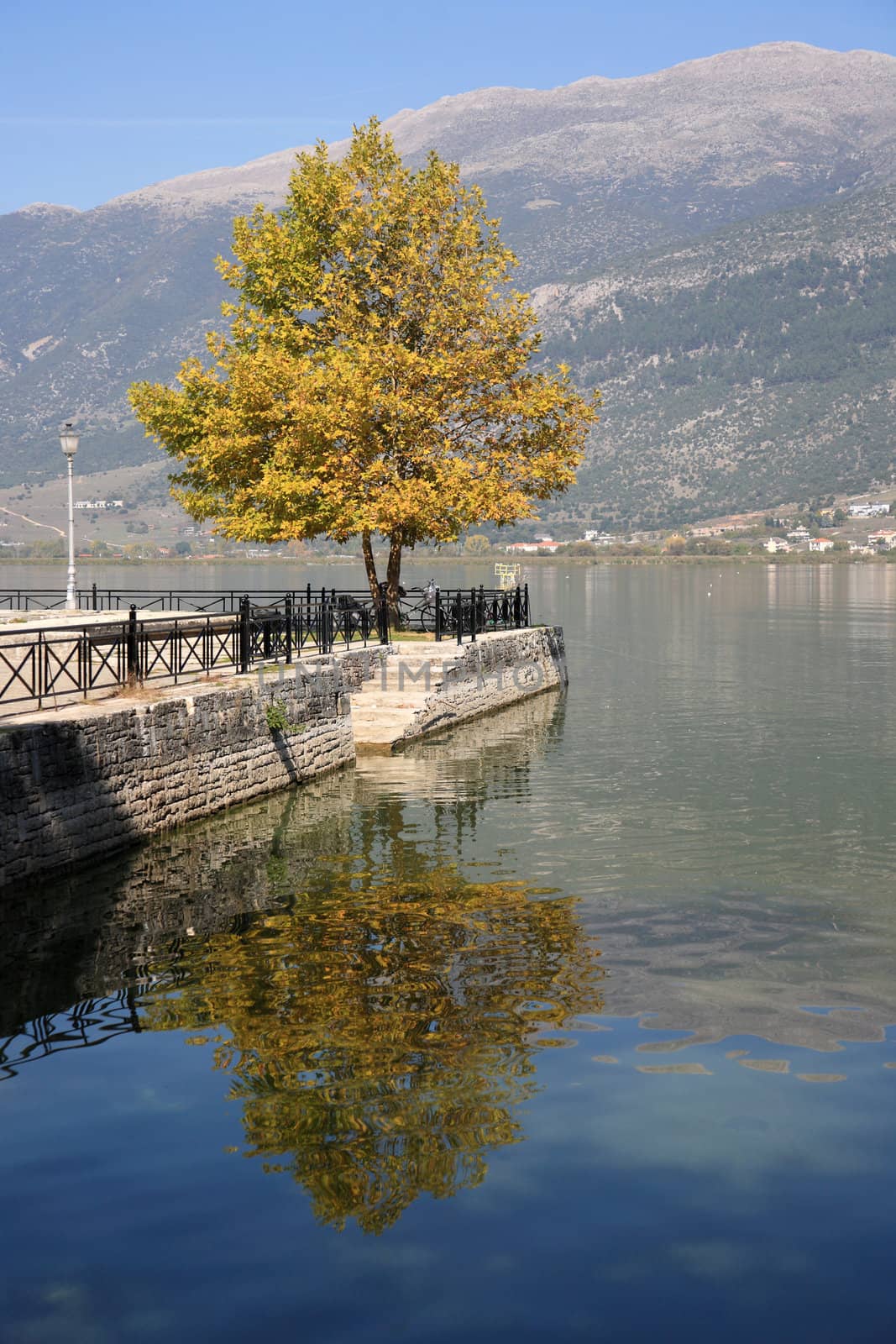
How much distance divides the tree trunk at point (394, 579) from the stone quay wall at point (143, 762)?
38.3 feet

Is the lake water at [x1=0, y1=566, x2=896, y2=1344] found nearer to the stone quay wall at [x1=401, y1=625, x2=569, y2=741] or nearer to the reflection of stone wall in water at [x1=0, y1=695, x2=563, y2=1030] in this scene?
the reflection of stone wall in water at [x1=0, y1=695, x2=563, y2=1030]

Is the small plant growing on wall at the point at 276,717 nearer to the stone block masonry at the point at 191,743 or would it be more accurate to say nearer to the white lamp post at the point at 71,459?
the stone block masonry at the point at 191,743

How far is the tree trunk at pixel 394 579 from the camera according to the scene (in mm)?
35656

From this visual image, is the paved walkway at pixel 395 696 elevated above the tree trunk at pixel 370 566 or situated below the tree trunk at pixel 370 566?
below

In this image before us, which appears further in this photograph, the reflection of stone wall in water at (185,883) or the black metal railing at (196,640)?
the black metal railing at (196,640)

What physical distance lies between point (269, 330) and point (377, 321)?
11.5 feet

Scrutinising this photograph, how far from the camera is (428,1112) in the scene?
880cm

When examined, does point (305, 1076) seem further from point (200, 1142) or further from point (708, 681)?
point (708, 681)

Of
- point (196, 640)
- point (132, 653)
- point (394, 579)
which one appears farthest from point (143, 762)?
point (394, 579)

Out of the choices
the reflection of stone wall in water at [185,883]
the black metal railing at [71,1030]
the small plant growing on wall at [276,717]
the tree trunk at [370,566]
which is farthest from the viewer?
the tree trunk at [370,566]

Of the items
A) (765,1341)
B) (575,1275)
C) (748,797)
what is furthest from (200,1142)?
(748,797)

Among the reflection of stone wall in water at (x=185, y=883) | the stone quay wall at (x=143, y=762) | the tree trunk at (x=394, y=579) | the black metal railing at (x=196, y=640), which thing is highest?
the tree trunk at (x=394, y=579)

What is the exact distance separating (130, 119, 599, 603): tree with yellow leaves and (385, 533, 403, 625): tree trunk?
0.09 m

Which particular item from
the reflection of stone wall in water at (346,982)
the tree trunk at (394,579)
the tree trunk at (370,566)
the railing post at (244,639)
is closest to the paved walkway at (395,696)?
the railing post at (244,639)
